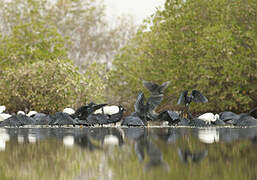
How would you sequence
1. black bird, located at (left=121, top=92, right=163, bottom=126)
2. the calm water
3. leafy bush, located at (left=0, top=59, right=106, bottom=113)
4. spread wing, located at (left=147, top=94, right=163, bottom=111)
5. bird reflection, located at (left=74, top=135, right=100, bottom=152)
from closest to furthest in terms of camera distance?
the calm water
bird reflection, located at (left=74, top=135, right=100, bottom=152)
black bird, located at (left=121, top=92, right=163, bottom=126)
spread wing, located at (left=147, top=94, right=163, bottom=111)
leafy bush, located at (left=0, top=59, right=106, bottom=113)

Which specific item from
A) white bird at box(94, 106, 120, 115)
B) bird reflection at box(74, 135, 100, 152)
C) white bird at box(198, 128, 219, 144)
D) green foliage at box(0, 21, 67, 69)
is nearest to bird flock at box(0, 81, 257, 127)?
white bird at box(94, 106, 120, 115)

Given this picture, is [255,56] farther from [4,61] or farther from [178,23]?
[4,61]

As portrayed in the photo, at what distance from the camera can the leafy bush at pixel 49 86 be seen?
442 inches

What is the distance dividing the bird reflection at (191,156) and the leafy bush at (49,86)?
325 inches

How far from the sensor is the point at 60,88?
10781 mm

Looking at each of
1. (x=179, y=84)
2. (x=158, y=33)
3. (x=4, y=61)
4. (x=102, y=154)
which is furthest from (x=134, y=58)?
(x=102, y=154)

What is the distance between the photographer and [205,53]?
12828mm

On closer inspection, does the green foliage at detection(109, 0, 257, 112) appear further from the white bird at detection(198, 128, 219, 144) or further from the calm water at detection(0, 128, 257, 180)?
the calm water at detection(0, 128, 257, 180)

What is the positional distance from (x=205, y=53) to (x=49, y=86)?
188 inches

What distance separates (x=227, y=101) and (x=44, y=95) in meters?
5.15

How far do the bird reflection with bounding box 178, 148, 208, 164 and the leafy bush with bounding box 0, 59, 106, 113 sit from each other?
8.26 meters

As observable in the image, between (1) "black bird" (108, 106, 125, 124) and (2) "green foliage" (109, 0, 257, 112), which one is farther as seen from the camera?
(2) "green foliage" (109, 0, 257, 112)

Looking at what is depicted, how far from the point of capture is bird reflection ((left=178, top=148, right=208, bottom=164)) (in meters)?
2.46

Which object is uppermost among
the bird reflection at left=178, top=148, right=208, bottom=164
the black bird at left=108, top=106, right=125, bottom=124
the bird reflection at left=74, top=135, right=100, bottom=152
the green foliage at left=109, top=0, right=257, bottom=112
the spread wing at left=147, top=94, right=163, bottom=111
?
the green foliage at left=109, top=0, right=257, bottom=112
